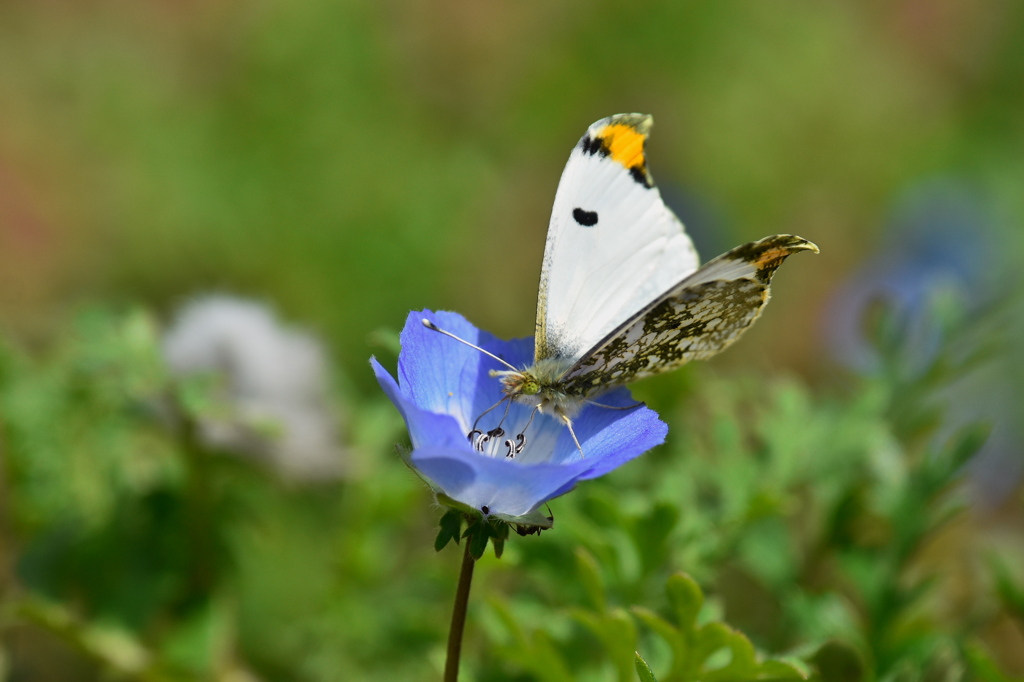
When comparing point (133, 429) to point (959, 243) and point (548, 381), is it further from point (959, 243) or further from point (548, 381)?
point (959, 243)

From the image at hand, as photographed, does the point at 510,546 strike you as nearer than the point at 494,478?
No

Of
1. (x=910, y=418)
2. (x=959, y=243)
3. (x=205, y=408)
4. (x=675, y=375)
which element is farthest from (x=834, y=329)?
(x=205, y=408)

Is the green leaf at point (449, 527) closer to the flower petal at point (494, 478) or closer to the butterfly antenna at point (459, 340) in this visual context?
the flower petal at point (494, 478)

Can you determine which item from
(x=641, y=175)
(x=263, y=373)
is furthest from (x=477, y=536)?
(x=263, y=373)

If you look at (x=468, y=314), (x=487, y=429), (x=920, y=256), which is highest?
(x=468, y=314)

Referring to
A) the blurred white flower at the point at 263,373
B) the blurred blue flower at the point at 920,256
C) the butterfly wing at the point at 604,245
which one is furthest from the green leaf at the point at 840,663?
the blurred blue flower at the point at 920,256

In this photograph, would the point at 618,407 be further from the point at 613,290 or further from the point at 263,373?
the point at 263,373
